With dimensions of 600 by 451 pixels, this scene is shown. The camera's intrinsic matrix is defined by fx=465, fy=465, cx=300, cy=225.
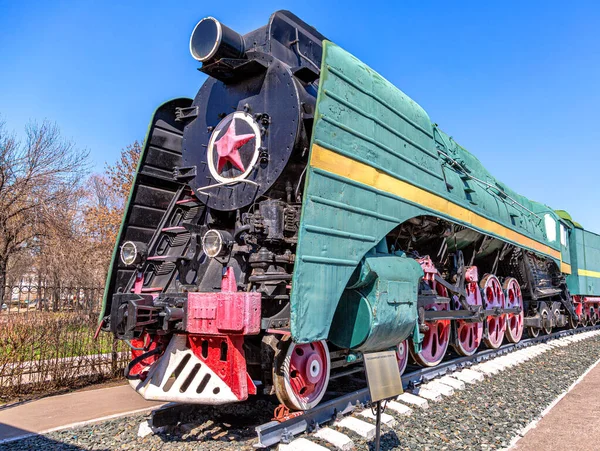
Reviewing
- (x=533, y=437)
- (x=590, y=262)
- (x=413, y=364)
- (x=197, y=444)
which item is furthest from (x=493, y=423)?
(x=590, y=262)

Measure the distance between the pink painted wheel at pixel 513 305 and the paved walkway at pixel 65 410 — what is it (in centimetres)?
667

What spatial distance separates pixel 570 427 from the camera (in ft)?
15.3

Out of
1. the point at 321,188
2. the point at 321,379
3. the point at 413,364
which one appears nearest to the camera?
the point at 321,188

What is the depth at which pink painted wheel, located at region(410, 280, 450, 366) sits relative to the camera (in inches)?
248

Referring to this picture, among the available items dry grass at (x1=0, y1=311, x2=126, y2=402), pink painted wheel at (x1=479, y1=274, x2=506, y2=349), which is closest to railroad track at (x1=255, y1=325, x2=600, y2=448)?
pink painted wheel at (x1=479, y1=274, x2=506, y2=349)

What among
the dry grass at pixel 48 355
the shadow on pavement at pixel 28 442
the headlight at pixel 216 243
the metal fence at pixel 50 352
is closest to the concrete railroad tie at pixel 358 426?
the headlight at pixel 216 243

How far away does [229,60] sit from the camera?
4.52 m

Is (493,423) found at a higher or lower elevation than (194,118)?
lower

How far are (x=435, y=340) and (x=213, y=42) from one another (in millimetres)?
4931

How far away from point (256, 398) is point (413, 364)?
2.81 meters

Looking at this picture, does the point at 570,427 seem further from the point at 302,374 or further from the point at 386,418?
the point at 302,374

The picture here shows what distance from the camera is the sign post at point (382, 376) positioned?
3.62 metres

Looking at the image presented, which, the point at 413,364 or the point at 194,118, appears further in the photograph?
the point at 413,364

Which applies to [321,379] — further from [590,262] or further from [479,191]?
[590,262]
